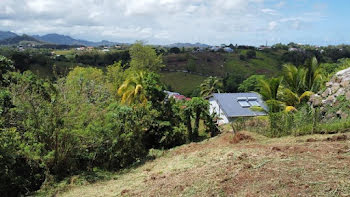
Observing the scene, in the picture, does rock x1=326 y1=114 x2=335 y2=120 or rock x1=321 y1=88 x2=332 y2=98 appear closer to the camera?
rock x1=326 y1=114 x2=335 y2=120

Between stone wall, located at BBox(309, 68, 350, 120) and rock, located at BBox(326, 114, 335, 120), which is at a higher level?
stone wall, located at BBox(309, 68, 350, 120)

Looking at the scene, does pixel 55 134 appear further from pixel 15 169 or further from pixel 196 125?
pixel 196 125

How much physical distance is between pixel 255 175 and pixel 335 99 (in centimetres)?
644

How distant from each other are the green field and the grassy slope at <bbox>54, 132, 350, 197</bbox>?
187ft

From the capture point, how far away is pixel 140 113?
1391 cm

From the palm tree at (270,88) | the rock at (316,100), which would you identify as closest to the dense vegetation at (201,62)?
the palm tree at (270,88)

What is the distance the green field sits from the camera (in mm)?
67856

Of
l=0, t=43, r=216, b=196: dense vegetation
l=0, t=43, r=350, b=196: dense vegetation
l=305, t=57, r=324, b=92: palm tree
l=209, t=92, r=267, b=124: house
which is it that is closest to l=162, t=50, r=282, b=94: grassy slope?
l=209, t=92, r=267, b=124: house

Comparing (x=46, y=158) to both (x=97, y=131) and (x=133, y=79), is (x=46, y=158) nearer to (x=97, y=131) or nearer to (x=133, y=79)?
(x=97, y=131)

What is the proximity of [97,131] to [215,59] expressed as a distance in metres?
87.3

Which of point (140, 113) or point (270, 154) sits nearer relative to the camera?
point (270, 154)

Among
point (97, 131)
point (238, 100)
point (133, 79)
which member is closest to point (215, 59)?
point (238, 100)

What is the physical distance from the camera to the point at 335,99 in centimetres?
1042

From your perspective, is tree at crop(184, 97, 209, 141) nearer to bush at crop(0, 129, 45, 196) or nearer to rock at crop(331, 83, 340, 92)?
rock at crop(331, 83, 340, 92)
